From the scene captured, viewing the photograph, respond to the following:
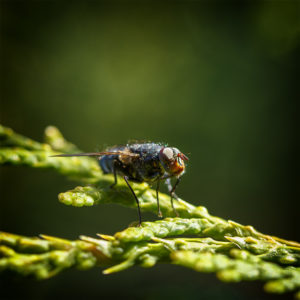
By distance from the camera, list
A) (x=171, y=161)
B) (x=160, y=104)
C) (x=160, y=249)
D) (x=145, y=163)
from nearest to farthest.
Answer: (x=160, y=249), (x=171, y=161), (x=145, y=163), (x=160, y=104)

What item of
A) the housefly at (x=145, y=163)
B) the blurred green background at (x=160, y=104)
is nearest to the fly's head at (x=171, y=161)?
the housefly at (x=145, y=163)

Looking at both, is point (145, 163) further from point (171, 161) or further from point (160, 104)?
point (160, 104)

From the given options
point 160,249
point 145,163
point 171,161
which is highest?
point 145,163

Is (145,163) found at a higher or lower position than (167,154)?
higher

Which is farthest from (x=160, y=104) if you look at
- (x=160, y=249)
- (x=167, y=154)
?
(x=160, y=249)

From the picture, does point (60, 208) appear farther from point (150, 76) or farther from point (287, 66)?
point (287, 66)

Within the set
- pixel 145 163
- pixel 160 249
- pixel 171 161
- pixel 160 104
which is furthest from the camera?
pixel 160 104

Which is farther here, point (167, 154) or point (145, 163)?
point (145, 163)
